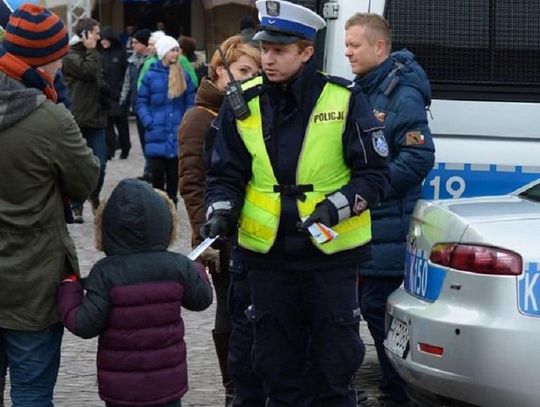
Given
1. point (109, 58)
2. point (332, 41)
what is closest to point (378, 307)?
point (332, 41)

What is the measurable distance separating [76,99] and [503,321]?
29.5 feet

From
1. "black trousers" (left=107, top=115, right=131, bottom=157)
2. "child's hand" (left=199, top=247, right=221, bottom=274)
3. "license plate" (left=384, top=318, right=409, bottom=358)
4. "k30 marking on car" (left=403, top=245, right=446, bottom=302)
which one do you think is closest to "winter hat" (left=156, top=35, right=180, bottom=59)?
"black trousers" (left=107, top=115, right=131, bottom=157)

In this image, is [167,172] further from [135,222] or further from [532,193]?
[135,222]

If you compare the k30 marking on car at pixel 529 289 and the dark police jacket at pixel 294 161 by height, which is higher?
the dark police jacket at pixel 294 161

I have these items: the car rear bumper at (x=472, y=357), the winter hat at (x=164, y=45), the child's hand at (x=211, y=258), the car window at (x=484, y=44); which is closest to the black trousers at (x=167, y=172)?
the winter hat at (x=164, y=45)

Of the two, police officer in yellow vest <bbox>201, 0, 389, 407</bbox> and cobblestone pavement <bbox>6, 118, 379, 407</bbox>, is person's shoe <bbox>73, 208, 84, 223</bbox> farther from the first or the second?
police officer in yellow vest <bbox>201, 0, 389, 407</bbox>

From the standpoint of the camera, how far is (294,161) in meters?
5.23

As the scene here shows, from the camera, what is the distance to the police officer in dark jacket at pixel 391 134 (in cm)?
630

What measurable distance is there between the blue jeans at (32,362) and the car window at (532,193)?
6.56 ft

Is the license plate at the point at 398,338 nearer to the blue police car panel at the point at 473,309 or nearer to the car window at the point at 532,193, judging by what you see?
the blue police car panel at the point at 473,309

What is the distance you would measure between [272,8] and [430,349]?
140 cm

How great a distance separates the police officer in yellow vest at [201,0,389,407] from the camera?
5.22 meters

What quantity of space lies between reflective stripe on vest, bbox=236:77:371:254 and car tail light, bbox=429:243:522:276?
0.35m

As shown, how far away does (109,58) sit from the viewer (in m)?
19.5
